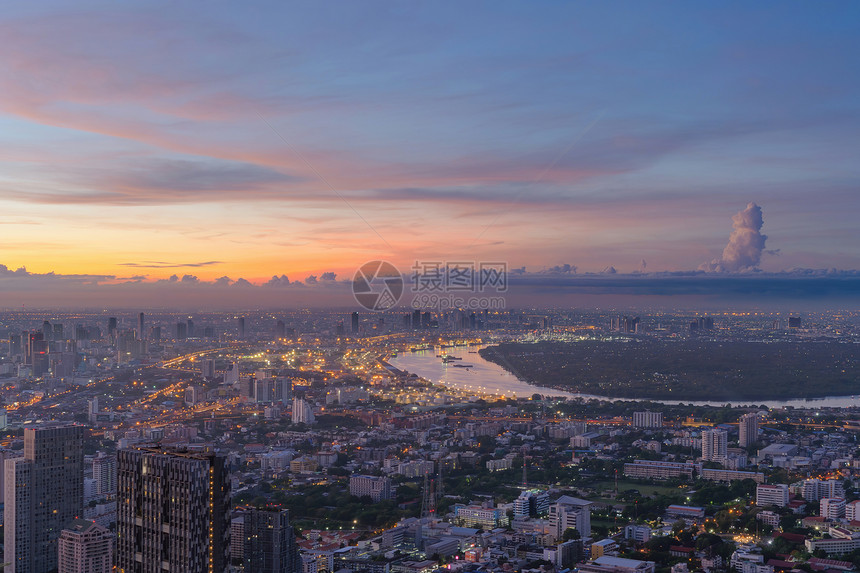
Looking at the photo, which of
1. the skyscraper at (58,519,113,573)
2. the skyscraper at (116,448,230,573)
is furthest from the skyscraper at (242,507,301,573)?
the skyscraper at (116,448,230,573)

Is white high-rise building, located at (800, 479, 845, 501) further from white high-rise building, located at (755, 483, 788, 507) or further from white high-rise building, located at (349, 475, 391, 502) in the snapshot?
white high-rise building, located at (349, 475, 391, 502)

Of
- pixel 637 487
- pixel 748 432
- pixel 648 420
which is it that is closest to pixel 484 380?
pixel 648 420

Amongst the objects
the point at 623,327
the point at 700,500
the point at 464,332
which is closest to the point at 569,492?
the point at 700,500

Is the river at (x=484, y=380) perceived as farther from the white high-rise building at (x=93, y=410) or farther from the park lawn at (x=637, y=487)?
the park lawn at (x=637, y=487)

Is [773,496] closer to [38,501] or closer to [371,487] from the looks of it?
[371,487]

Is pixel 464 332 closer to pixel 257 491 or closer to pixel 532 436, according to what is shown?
pixel 532 436

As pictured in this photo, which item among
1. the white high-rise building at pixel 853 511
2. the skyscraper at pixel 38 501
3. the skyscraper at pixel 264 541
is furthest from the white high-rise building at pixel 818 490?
the skyscraper at pixel 38 501
